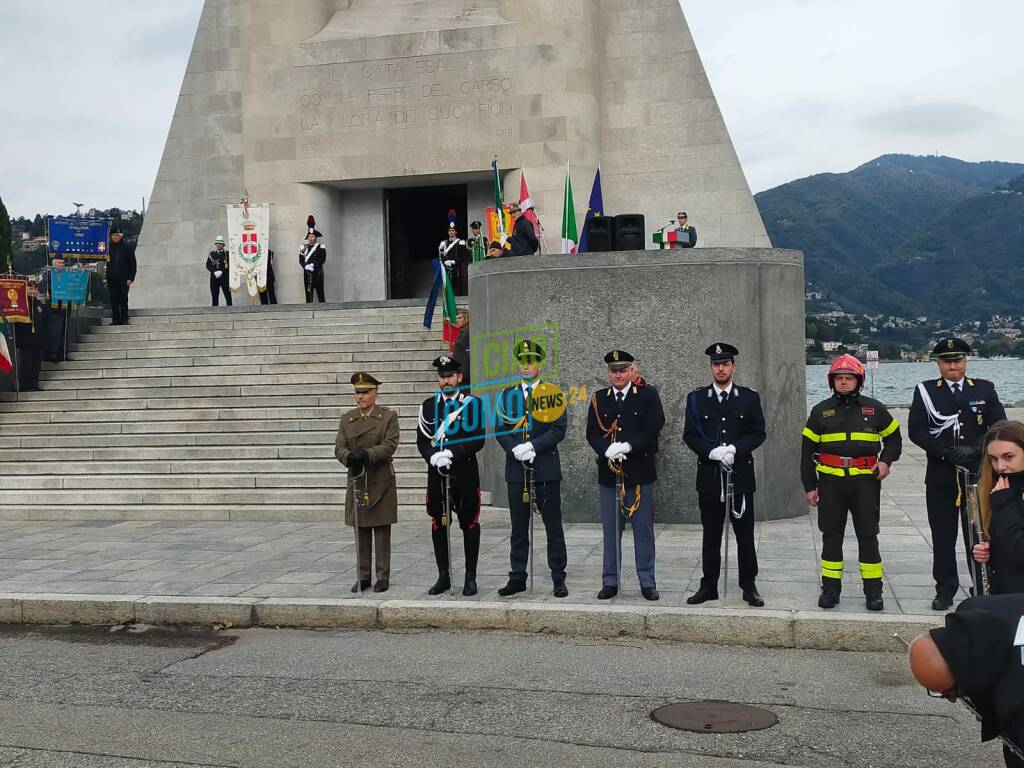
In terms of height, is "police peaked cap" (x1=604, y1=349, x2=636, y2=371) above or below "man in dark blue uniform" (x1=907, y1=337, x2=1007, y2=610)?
above

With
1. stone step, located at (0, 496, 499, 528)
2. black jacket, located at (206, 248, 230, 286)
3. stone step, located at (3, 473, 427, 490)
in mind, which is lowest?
stone step, located at (0, 496, 499, 528)

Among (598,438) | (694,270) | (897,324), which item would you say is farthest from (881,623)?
(897,324)

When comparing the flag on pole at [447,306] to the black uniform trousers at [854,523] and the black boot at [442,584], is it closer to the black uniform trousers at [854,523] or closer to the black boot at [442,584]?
the black boot at [442,584]

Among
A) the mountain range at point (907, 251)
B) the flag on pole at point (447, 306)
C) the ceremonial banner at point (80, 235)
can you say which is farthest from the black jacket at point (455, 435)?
the mountain range at point (907, 251)

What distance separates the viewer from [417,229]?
106 ft

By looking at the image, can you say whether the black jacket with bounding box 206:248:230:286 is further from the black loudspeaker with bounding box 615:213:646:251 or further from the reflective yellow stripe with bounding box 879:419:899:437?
the reflective yellow stripe with bounding box 879:419:899:437

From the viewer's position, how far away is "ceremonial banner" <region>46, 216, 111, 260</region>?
70.4 ft

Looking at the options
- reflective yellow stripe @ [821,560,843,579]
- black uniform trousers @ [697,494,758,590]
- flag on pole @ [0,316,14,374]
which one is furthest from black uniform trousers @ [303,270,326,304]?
reflective yellow stripe @ [821,560,843,579]

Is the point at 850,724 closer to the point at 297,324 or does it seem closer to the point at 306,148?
the point at 297,324

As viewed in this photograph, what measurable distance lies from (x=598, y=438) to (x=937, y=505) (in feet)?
8.90

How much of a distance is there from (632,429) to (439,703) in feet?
11.2

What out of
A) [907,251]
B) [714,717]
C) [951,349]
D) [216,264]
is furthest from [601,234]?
[907,251]

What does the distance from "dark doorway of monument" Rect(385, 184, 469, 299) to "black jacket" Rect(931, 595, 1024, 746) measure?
86.7ft

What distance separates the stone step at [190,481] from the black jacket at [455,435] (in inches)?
197
